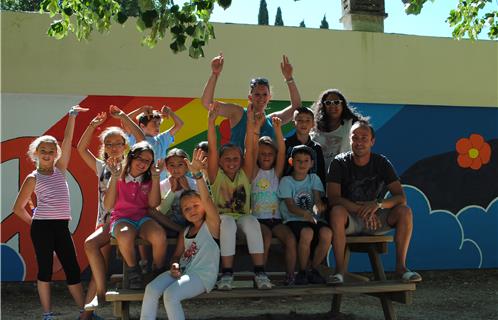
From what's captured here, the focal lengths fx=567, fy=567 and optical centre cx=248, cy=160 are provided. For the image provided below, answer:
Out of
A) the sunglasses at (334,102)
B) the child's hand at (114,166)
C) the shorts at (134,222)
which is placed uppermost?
the sunglasses at (334,102)

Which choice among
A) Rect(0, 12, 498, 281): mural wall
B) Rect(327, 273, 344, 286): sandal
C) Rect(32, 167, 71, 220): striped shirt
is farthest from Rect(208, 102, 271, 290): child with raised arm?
Rect(0, 12, 498, 281): mural wall

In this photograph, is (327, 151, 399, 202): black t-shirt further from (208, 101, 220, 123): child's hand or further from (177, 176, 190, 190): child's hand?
(177, 176, 190, 190): child's hand

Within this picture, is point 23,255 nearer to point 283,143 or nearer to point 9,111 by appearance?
point 9,111

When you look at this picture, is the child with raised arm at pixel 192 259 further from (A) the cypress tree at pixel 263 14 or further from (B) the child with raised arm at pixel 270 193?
(A) the cypress tree at pixel 263 14

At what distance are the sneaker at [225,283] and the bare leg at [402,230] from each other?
4.42 feet

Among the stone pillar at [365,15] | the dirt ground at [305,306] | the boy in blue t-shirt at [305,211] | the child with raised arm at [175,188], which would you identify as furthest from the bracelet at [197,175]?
the stone pillar at [365,15]

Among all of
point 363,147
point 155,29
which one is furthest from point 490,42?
point 155,29

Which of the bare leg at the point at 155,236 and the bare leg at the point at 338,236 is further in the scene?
A: the bare leg at the point at 338,236

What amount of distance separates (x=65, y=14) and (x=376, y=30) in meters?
4.69

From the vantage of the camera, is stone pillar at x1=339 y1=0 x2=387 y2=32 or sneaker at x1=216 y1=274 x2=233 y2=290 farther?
stone pillar at x1=339 y1=0 x2=387 y2=32

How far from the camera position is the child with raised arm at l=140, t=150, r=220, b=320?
148 inches

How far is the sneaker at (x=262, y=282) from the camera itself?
3.97 metres

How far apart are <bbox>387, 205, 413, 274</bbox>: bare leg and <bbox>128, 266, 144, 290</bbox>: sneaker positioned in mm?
1955

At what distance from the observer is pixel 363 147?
451 cm
